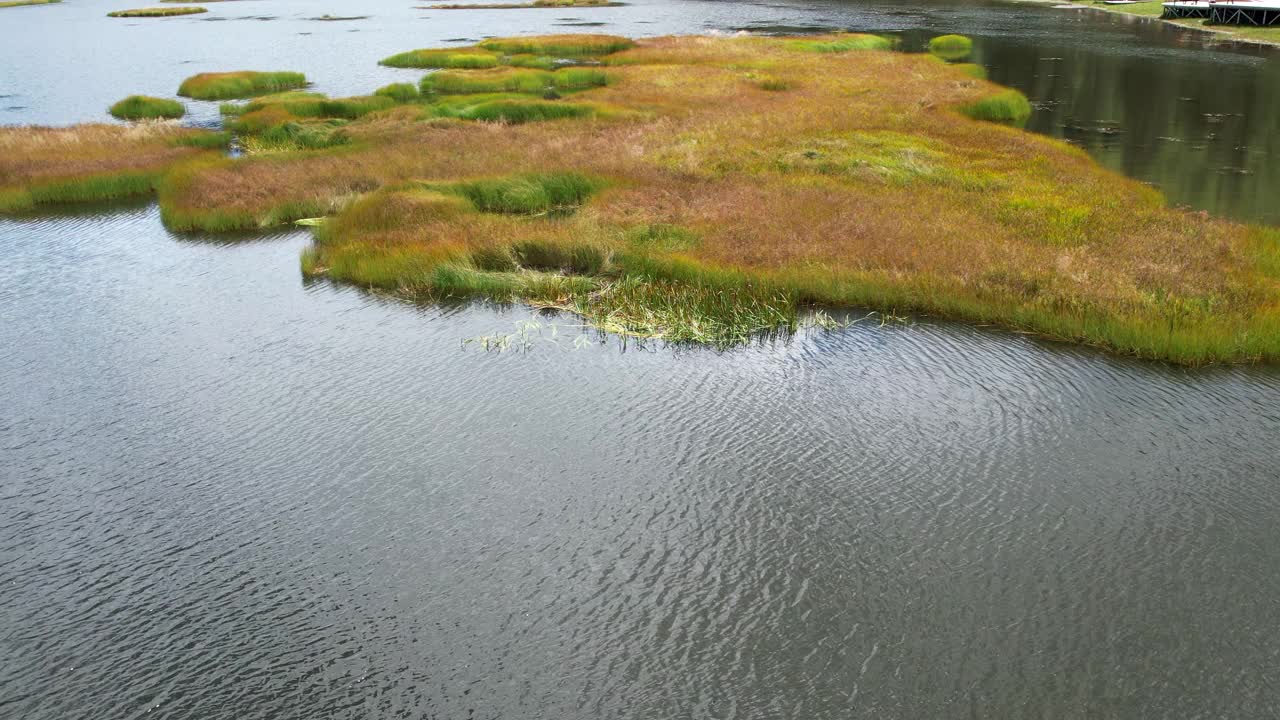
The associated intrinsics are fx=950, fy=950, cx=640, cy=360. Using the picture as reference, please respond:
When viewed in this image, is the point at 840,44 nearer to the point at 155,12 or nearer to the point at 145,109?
the point at 145,109

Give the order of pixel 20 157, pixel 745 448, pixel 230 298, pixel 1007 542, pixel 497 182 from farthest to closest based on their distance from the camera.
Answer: pixel 20 157 → pixel 497 182 → pixel 230 298 → pixel 745 448 → pixel 1007 542

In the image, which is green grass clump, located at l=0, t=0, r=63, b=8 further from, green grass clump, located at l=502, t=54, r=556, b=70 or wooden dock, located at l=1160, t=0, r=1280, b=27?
wooden dock, located at l=1160, t=0, r=1280, b=27

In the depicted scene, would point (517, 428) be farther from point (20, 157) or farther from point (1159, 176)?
point (20, 157)

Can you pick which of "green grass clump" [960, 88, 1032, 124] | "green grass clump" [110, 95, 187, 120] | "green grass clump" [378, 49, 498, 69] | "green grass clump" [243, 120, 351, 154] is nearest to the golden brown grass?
"green grass clump" [243, 120, 351, 154]

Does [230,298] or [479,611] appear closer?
[479,611]

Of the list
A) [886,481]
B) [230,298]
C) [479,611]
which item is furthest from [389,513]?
[230,298]

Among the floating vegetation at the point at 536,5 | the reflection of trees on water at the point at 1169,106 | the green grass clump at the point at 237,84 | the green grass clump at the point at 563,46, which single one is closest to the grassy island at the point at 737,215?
the reflection of trees on water at the point at 1169,106

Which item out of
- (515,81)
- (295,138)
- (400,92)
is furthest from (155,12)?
(295,138)

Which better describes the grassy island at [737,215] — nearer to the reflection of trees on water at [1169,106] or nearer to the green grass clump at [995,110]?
the green grass clump at [995,110]
